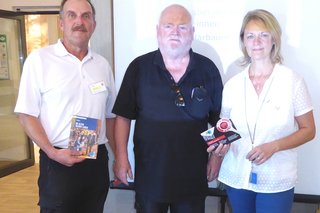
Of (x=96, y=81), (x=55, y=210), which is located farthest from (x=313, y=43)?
(x=55, y=210)

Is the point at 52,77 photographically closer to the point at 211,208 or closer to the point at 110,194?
the point at 110,194

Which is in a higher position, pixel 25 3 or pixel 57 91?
pixel 25 3

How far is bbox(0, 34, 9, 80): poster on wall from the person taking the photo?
4.62 metres

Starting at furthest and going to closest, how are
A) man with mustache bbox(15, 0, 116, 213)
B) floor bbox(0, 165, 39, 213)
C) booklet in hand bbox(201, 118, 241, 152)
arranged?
floor bbox(0, 165, 39, 213), man with mustache bbox(15, 0, 116, 213), booklet in hand bbox(201, 118, 241, 152)

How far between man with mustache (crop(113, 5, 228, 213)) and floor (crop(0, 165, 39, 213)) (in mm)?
2117

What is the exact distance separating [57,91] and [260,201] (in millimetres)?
1162

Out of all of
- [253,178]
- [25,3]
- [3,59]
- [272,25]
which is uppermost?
[25,3]

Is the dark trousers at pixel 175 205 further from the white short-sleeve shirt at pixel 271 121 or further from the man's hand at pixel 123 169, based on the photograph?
the white short-sleeve shirt at pixel 271 121

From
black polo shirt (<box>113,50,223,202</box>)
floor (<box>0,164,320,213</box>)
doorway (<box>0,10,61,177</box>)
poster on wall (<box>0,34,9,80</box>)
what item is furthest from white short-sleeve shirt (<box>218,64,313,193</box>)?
poster on wall (<box>0,34,9,80</box>)

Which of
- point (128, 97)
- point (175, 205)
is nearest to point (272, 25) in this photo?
point (128, 97)

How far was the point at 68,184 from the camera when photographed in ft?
5.59

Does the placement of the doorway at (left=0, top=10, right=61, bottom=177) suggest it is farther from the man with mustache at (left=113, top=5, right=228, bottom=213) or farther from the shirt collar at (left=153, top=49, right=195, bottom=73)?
the shirt collar at (left=153, top=49, right=195, bottom=73)

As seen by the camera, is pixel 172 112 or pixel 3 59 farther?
pixel 3 59

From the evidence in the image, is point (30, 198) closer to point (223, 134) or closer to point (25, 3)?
point (223, 134)
